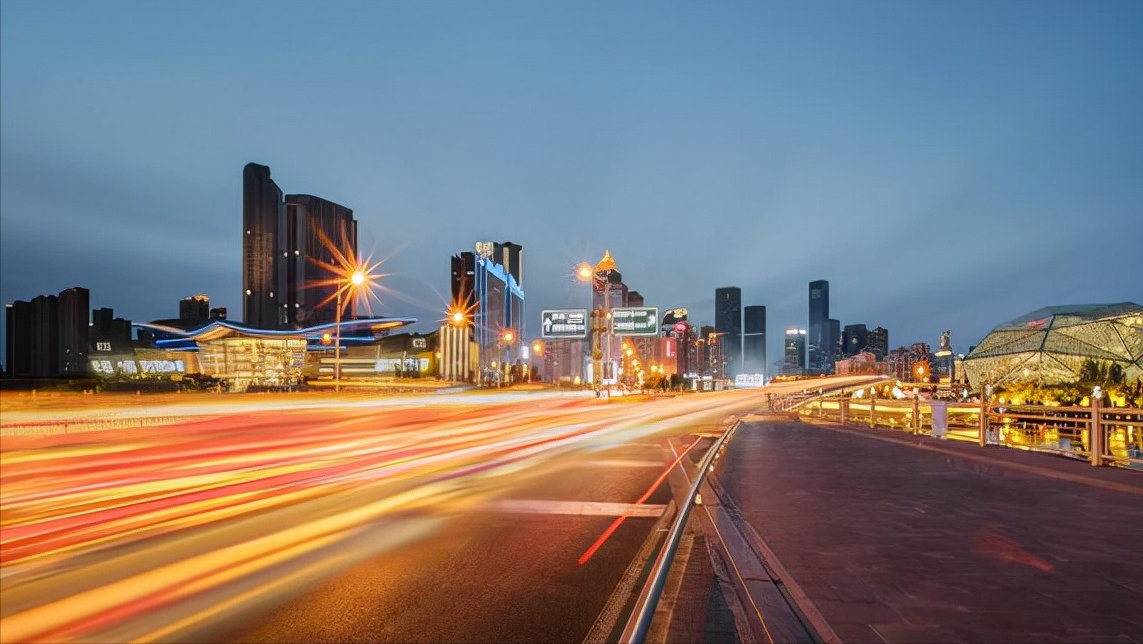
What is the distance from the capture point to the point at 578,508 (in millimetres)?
11117

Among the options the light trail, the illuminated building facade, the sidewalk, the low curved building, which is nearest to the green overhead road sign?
the illuminated building facade

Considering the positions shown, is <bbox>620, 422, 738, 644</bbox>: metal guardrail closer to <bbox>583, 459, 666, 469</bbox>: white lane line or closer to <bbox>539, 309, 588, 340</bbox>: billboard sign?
<bbox>583, 459, 666, 469</bbox>: white lane line

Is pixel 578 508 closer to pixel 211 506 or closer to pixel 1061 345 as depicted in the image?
pixel 211 506

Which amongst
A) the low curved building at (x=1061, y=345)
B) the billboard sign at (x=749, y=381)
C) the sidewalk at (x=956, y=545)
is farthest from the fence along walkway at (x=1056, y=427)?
the billboard sign at (x=749, y=381)

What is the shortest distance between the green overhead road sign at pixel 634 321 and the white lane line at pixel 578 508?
142 feet

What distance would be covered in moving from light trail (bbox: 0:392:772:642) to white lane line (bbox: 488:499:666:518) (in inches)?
22.7

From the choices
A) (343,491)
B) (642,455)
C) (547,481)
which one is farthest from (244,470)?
(642,455)

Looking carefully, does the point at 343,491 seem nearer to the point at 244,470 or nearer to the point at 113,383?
the point at 244,470

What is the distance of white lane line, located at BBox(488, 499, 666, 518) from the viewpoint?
10.7 meters

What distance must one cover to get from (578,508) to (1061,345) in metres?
80.0

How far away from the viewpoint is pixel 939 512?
10383 millimetres

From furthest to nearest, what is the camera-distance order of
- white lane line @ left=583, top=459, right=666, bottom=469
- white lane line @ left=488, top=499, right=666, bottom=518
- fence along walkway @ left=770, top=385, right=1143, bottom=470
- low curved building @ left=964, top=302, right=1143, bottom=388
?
low curved building @ left=964, top=302, right=1143, bottom=388 → white lane line @ left=583, top=459, right=666, bottom=469 → fence along walkway @ left=770, top=385, right=1143, bottom=470 → white lane line @ left=488, top=499, right=666, bottom=518

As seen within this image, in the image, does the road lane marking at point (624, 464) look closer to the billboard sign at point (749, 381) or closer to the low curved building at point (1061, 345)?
the low curved building at point (1061, 345)

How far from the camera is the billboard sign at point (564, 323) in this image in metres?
56.2
